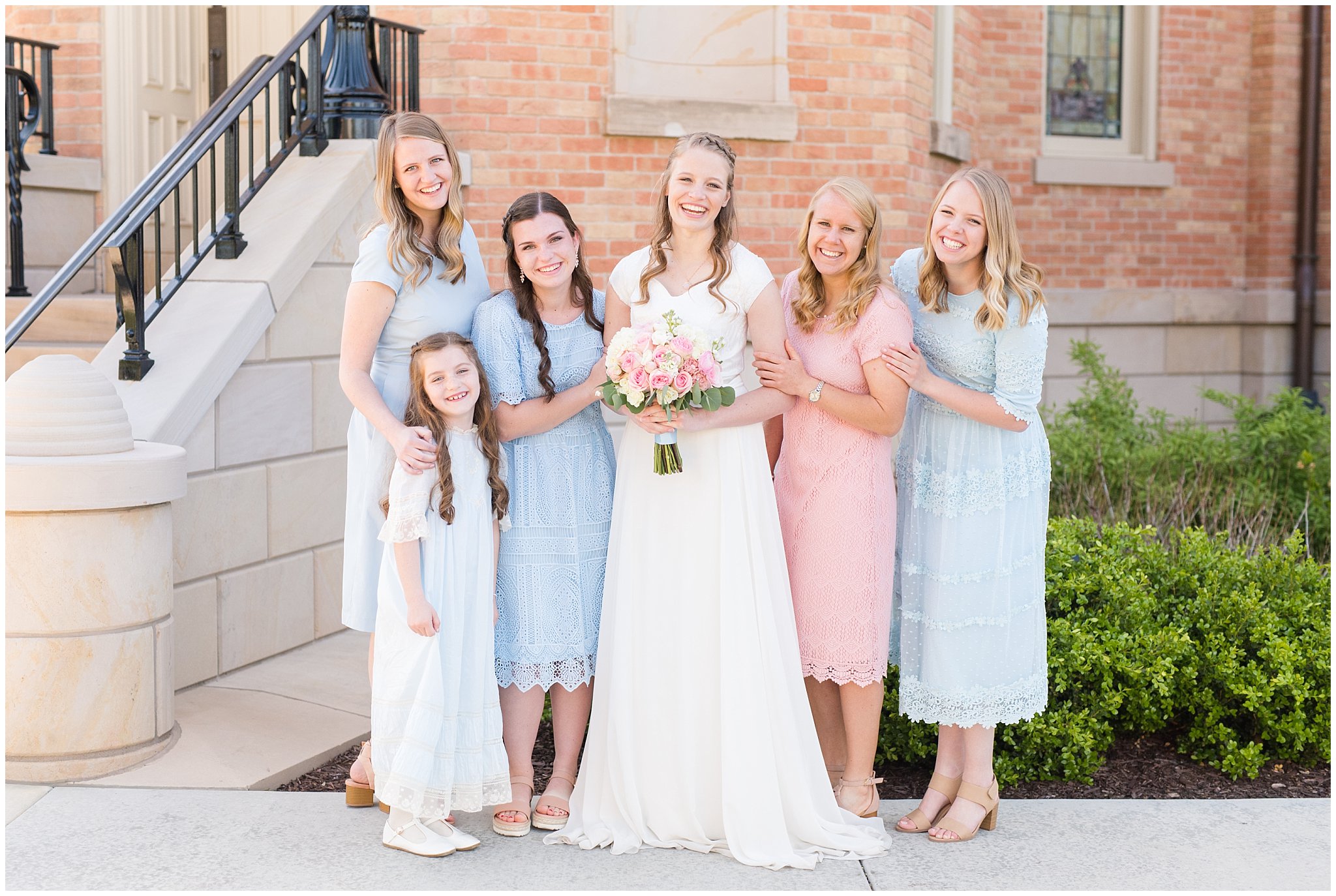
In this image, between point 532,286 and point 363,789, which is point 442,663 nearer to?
point 363,789

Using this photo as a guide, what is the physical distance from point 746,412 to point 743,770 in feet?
3.38

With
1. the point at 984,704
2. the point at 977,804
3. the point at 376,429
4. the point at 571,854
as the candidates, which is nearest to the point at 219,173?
the point at 376,429

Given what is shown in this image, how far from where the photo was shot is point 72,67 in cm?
786

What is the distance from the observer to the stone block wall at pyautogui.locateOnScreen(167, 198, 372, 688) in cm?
514

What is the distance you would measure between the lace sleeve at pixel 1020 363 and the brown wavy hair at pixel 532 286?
3.94ft

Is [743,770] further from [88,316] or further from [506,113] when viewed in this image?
[506,113]

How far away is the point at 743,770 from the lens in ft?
11.7

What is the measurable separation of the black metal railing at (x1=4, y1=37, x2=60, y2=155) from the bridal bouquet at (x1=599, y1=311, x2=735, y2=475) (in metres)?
5.53

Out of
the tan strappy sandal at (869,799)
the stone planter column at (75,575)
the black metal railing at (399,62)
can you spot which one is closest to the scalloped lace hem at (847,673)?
the tan strappy sandal at (869,799)

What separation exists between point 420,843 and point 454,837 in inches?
3.8

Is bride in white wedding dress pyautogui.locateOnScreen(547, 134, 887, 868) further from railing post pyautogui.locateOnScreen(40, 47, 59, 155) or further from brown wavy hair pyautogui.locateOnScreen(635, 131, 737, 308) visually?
railing post pyautogui.locateOnScreen(40, 47, 59, 155)

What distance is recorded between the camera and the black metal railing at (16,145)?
22.5 ft

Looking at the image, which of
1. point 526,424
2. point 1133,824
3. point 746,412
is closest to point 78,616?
point 526,424

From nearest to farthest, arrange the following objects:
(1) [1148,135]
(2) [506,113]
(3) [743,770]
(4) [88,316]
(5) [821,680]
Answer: (3) [743,770] → (5) [821,680] → (4) [88,316] → (2) [506,113] → (1) [1148,135]
